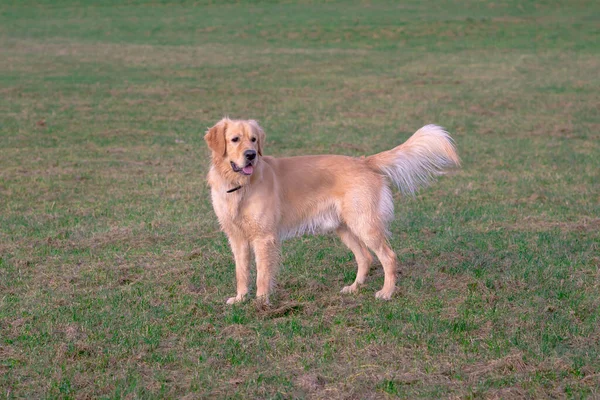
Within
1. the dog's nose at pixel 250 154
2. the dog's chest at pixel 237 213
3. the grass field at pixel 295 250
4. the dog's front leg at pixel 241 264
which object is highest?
the dog's nose at pixel 250 154

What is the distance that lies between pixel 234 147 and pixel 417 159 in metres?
1.49

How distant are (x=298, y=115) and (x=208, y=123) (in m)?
1.90

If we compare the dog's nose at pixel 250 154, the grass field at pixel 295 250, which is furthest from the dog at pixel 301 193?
the grass field at pixel 295 250

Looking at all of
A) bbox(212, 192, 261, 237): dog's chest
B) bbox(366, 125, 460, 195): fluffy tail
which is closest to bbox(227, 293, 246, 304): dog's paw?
bbox(212, 192, 261, 237): dog's chest

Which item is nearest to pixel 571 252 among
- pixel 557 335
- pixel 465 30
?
pixel 557 335

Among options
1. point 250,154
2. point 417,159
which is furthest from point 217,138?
point 417,159

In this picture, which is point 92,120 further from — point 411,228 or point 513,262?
point 513,262

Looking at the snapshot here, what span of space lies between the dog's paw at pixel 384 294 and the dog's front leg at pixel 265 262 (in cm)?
81

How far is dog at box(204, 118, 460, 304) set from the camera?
230 inches

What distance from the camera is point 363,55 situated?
26.3 metres

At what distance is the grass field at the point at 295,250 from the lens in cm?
464

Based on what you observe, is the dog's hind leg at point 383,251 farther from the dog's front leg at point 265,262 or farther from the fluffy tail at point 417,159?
the dog's front leg at point 265,262

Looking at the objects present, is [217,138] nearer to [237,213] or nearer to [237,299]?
[237,213]

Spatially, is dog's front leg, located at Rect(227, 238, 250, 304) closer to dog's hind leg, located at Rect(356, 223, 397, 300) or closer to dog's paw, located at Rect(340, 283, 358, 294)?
dog's paw, located at Rect(340, 283, 358, 294)
